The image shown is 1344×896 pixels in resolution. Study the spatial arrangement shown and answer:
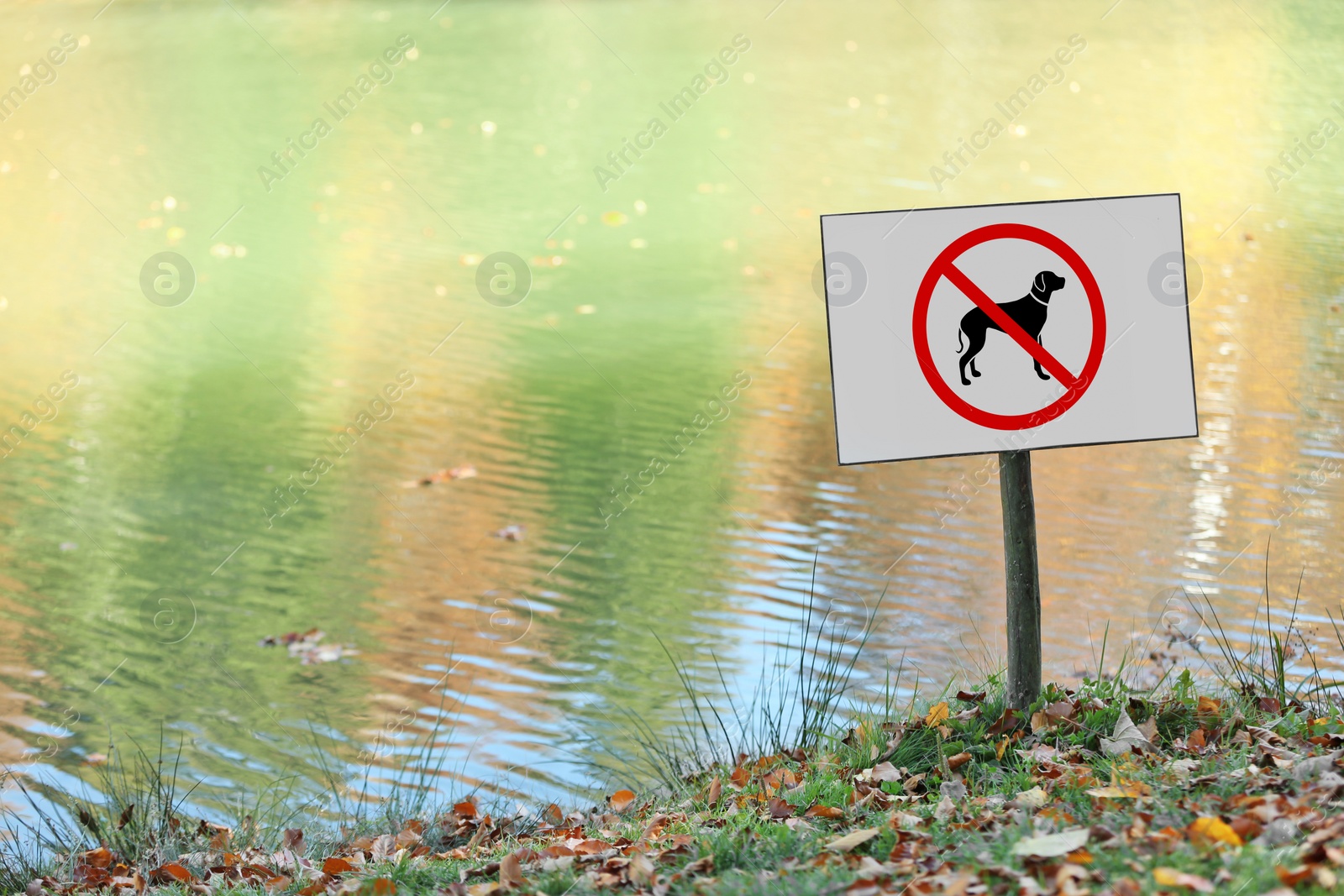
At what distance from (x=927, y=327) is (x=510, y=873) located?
6.76 ft

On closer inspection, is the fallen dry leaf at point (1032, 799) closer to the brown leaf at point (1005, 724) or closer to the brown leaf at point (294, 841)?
the brown leaf at point (1005, 724)

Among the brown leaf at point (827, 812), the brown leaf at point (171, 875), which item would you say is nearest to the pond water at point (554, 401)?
the brown leaf at point (171, 875)

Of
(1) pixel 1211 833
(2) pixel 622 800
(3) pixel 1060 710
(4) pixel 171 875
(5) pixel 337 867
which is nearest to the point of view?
(1) pixel 1211 833

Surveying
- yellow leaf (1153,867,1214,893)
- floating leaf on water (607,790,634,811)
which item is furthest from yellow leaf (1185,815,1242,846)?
floating leaf on water (607,790,634,811)

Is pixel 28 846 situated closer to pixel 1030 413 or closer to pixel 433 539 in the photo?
pixel 433 539

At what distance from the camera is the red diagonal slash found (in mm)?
3982

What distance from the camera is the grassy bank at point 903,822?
2885 millimetres

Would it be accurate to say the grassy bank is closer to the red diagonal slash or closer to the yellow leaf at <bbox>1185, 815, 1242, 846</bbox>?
the yellow leaf at <bbox>1185, 815, 1242, 846</bbox>

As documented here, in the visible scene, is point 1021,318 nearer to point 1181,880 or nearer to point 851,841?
point 851,841

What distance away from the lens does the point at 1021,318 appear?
399 cm

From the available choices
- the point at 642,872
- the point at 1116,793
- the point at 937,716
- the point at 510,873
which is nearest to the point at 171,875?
the point at 510,873

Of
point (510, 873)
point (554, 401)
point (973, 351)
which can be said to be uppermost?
point (554, 401)

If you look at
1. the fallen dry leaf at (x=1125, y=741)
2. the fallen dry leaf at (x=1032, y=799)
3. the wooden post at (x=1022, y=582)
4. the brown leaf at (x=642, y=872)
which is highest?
the wooden post at (x=1022, y=582)

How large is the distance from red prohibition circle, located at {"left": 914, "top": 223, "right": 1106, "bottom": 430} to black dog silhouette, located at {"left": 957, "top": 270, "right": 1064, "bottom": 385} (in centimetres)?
8
